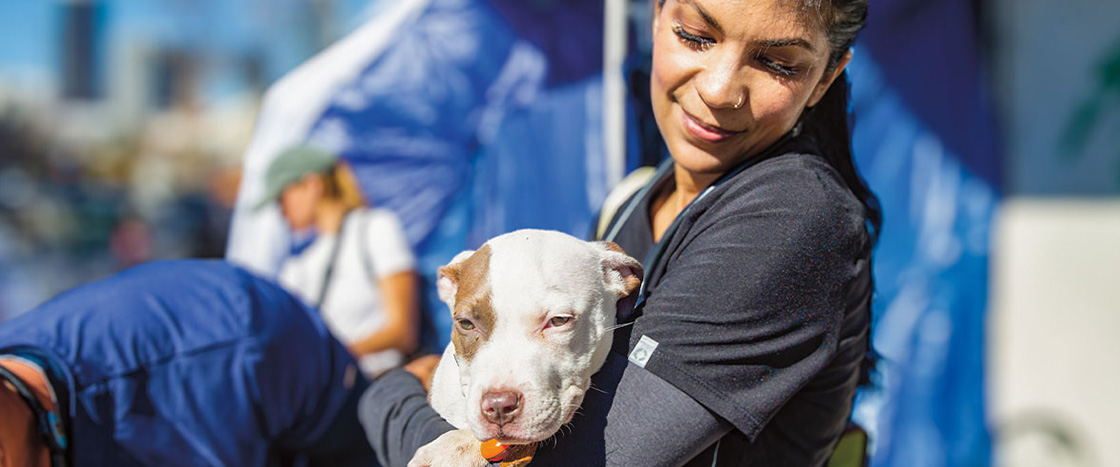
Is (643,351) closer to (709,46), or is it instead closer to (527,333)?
(527,333)

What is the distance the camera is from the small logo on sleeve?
108 cm

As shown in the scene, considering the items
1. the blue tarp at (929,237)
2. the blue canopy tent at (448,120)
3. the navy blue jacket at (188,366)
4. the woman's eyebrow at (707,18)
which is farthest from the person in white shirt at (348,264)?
the woman's eyebrow at (707,18)

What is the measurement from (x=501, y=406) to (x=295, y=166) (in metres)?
3.69

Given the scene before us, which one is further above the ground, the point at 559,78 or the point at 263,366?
the point at 559,78

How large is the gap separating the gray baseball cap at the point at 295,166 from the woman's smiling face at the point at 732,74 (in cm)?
335

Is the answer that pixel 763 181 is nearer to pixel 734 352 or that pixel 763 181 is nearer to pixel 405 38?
pixel 734 352

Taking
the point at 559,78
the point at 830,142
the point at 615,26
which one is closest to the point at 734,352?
the point at 830,142

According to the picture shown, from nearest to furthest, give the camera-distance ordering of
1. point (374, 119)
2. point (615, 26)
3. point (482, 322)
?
point (482, 322), point (615, 26), point (374, 119)

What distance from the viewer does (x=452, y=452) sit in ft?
3.41

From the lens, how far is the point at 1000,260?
3.85m

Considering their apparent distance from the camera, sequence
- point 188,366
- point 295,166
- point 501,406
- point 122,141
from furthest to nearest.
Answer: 1. point 122,141
2. point 295,166
3. point 188,366
4. point 501,406

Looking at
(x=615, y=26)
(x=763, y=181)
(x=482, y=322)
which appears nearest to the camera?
(x=482, y=322)

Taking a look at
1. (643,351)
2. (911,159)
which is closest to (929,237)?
(911,159)

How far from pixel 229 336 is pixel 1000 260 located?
12.0ft
